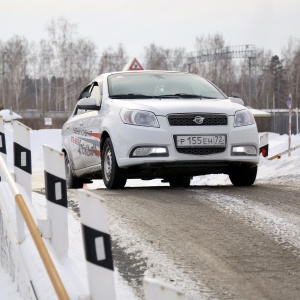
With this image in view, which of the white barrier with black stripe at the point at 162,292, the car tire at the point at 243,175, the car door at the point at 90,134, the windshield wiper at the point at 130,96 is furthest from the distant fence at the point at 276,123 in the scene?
the white barrier with black stripe at the point at 162,292

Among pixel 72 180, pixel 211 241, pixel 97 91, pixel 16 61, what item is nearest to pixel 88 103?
pixel 97 91

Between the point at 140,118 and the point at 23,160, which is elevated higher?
the point at 140,118

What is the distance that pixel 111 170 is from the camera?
30.7 feet

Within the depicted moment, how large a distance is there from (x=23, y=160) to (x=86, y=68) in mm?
85778

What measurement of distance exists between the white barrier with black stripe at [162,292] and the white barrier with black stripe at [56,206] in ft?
7.07

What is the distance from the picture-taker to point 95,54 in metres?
92.2

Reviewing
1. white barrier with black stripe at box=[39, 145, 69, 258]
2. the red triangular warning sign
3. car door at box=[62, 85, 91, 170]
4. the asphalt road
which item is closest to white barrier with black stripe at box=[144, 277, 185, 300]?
the asphalt road

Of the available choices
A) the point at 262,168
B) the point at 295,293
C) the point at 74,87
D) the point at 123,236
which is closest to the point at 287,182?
the point at 262,168

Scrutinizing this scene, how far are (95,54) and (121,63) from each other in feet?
26.7

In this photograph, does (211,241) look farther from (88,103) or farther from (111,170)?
(88,103)

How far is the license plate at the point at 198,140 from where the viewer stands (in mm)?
9008

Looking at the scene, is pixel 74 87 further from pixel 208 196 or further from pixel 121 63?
pixel 208 196

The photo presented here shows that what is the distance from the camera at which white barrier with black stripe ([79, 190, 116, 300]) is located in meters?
3.33

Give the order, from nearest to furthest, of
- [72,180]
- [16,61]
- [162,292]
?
[162,292] → [72,180] → [16,61]
